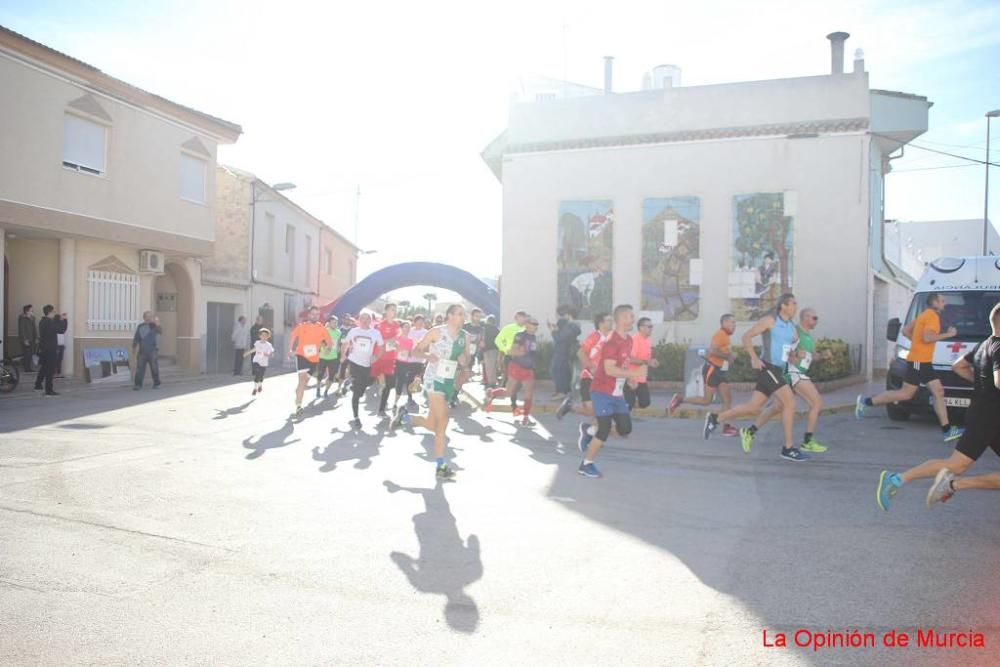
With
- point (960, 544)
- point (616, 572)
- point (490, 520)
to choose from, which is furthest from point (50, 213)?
point (960, 544)

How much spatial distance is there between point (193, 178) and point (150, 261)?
10.3 ft

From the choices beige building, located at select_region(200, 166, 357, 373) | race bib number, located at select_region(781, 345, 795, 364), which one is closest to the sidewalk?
race bib number, located at select_region(781, 345, 795, 364)

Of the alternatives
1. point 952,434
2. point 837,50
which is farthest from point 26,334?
point 837,50

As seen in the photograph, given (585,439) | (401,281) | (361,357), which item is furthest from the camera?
(401,281)

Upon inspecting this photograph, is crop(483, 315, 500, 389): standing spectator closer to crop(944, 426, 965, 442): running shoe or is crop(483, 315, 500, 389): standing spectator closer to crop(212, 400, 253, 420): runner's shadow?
crop(212, 400, 253, 420): runner's shadow

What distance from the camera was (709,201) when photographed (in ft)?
62.2

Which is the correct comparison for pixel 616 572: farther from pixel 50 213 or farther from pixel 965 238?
pixel 965 238

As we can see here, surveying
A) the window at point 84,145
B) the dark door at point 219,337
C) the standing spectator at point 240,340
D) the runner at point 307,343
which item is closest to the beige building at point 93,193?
the window at point 84,145

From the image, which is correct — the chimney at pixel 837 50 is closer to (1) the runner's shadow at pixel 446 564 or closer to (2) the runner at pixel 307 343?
(2) the runner at pixel 307 343

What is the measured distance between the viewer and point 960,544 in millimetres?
5141

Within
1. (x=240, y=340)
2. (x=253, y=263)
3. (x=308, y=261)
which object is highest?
(x=308, y=261)

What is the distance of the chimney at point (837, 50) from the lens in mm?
19922

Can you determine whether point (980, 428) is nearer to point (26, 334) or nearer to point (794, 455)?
point (794, 455)

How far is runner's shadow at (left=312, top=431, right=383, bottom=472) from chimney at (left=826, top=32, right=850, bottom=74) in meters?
16.6
